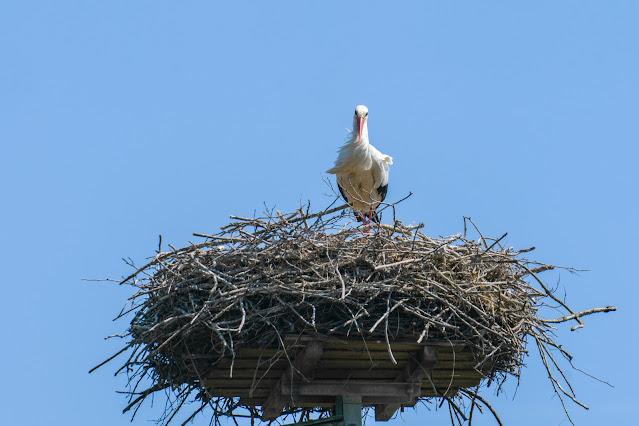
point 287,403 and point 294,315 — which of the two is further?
point 287,403

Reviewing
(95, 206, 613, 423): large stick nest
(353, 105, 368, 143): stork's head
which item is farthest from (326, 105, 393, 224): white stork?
(95, 206, 613, 423): large stick nest

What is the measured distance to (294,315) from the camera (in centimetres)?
585

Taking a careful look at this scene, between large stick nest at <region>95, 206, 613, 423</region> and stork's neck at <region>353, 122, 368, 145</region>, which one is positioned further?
stork's neck at <region>353, 122, 368, 145</region>

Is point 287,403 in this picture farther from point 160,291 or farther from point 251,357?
point 160,291

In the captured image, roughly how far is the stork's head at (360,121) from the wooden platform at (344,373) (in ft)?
10.6

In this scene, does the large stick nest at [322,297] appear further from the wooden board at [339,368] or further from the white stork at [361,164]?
the white stork at [361,164]

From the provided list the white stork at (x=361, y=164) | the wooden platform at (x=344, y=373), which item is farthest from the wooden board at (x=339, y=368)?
the white stork at (x=361, y=164)

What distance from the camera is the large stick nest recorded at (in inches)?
228

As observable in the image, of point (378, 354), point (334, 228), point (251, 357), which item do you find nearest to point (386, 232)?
point (334, 228)

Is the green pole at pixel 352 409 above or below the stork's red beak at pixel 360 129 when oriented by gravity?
below

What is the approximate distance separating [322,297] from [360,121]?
3.86 metres

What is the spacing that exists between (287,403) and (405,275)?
46.8 inches

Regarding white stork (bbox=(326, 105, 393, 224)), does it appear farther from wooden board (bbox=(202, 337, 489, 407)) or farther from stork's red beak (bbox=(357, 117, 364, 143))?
wooden board (bbox=(202, 337, 489, 407))

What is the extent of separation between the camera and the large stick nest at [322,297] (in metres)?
5.80
